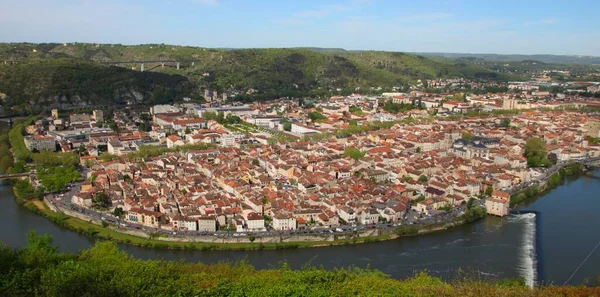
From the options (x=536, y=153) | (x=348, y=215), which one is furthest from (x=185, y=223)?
(x=536, y=153)

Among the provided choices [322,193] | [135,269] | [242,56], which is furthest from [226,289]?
[242,56]

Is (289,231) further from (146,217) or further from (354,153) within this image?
(354,153)

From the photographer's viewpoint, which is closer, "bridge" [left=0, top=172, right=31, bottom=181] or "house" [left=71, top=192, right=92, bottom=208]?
"house" [left=71, top=192, right=92, bottom=208]

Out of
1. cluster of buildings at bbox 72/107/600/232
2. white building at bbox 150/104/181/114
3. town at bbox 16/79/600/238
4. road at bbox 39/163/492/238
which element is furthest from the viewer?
white building at bbox 150/104/181/114

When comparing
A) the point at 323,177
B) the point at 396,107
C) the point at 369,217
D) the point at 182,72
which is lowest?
the point at 369,217

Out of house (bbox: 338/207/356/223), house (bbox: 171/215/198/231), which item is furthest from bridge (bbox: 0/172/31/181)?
house (bbox: 338/207/356/223)

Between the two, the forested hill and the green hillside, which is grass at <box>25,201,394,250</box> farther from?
the forested hill

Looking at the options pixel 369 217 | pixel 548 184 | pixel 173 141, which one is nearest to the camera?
pixel 369 217

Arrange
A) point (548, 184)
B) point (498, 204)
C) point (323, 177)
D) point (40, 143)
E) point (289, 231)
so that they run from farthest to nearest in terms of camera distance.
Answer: point (40, 143), point (548, 184), point (323, 177), point (498, 204), point (289, 231)
